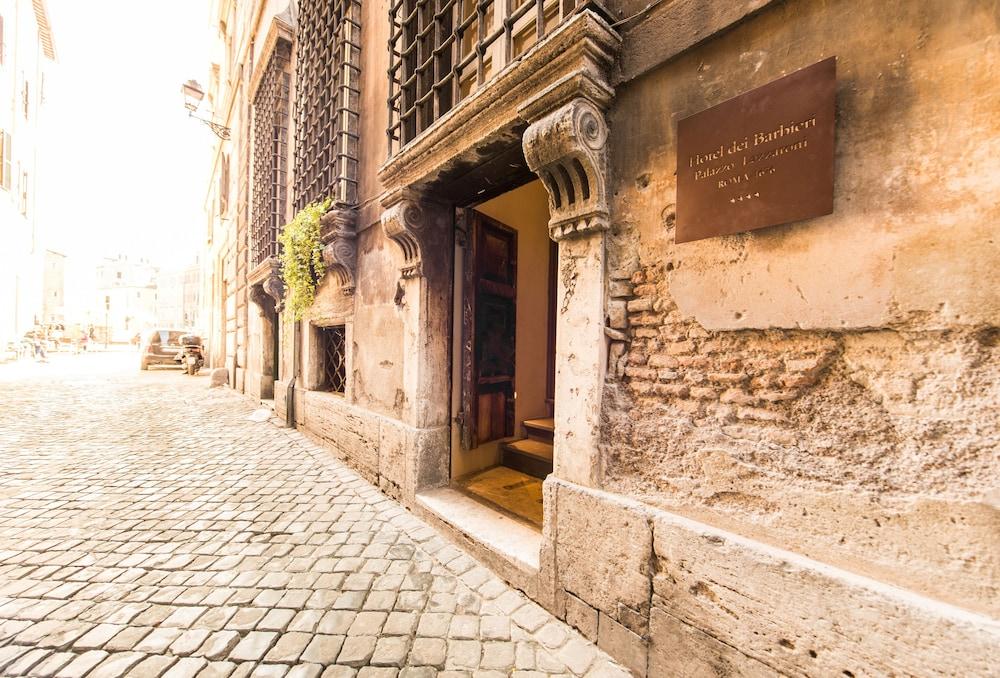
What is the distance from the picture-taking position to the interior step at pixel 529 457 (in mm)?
4229

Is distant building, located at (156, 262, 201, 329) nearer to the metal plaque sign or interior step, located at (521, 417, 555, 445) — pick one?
interior step, located at (521, 417, 555, 445)

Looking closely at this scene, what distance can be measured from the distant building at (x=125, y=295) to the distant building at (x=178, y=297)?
111cm

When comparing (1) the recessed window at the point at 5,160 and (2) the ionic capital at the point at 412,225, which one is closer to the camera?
(2) the ionic capital at the point at 412,225

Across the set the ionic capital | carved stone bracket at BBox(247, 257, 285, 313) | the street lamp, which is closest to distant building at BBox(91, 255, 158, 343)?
the street lamp

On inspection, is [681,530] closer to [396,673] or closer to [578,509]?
[578,509]

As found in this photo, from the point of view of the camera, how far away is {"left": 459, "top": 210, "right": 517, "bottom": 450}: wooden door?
13.5 feet

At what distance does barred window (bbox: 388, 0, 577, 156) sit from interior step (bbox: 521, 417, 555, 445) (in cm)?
350

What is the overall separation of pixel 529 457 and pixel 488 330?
1520 millimetres

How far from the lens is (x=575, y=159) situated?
7.51ft

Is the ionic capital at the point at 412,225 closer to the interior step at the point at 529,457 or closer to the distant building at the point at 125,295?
the interior step at the point at 529,457

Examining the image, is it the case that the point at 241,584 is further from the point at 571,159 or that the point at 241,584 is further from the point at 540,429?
the point at 571,159

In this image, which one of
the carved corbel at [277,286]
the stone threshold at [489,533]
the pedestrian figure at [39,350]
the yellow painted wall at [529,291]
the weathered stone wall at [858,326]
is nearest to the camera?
the weathered stone wall at [858,326]

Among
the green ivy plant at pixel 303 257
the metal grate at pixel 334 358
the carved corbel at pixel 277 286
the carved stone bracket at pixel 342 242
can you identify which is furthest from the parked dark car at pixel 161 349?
the carved stone bracket at pixel 342 242

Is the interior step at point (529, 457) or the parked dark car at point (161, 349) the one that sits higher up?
the parked dark car at point (161, 349)
